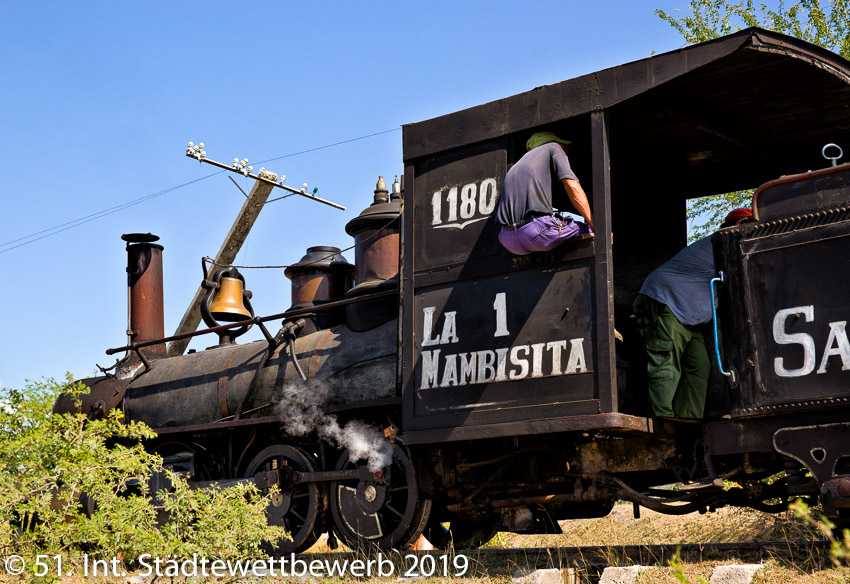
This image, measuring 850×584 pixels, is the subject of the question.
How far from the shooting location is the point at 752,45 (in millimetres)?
5758

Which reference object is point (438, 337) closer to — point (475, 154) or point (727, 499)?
point (475, 154)

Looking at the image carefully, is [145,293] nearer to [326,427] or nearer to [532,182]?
[326,427]

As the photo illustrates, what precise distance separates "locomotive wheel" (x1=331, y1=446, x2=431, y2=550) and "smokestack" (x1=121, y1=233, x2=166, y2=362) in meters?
3.55

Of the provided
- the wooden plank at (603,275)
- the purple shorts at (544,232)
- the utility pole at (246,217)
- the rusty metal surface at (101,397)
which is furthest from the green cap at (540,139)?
the utility pole at (246,217)

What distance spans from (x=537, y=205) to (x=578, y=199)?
0.26m

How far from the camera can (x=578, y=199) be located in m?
6.20

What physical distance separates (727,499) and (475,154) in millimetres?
2898

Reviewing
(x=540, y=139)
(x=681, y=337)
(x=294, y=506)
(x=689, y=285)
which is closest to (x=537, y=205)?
(x=540, y=139)

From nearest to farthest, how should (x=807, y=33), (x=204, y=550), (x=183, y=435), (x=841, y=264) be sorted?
(x=841, y=264) → (x=204, y=550) → (x=183, y=435) → (x=807, y=33)

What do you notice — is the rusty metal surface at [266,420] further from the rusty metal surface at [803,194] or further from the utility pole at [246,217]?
the utility pole at [246,217]

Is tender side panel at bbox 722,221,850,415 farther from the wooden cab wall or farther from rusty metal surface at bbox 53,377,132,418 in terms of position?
rusty metal surface at bbox 53,377,132,418

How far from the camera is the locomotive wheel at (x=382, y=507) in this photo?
24.1 feet

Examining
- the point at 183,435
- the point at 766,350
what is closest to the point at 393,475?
the point at 183,435

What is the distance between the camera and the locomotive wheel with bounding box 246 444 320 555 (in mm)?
7957
